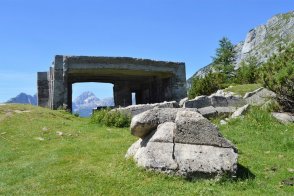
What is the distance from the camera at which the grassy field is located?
32.4 feet

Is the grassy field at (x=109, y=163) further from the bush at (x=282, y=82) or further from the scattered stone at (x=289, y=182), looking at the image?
the bush at (x=282, y=82)

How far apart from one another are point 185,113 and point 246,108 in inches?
345

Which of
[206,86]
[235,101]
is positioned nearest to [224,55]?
[206,86]

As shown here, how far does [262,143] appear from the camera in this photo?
14.4m

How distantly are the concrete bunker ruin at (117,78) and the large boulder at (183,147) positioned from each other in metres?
17.2

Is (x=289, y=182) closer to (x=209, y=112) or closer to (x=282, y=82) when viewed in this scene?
(x=282, y=82)

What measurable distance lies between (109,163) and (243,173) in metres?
3.71

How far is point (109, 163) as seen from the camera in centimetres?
1194

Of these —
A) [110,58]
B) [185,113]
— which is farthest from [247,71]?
[185,113]

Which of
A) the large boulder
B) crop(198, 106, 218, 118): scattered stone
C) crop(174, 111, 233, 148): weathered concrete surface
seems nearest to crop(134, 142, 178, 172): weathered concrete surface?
the large boulder

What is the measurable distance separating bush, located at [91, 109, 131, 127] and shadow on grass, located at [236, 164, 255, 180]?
10.5 m

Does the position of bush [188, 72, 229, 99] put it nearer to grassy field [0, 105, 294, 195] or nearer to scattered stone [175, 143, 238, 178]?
grassy field [0, 105, 294, 195]

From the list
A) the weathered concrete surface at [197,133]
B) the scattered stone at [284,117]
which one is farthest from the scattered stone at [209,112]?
the weathered concrete surface at [197,133]

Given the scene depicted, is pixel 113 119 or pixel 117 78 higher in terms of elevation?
pixel 117 78
